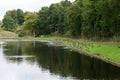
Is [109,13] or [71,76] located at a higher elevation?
[109,13]

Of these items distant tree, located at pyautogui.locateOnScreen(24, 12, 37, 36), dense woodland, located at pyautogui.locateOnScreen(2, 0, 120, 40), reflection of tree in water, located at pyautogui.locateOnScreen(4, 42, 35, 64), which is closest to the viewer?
reflection of tree in water, located at pyautogui.locateOnScreen(4, 42, 35, 64)

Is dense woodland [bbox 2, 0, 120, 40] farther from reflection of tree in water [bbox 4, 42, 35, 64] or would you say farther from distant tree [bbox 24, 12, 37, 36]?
reflection of tree in water [bbox 4, 42, 35, 64]

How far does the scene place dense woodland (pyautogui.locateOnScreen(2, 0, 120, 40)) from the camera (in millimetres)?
76938

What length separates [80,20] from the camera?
373 feet

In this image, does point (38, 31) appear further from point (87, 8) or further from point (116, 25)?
point (116, 25)

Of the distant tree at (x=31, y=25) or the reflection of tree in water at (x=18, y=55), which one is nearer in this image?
the reflection of tree in water at (x=18, y=55)

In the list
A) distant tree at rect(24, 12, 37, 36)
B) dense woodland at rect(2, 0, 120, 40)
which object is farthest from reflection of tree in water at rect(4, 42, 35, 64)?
distant tree at rect(24, 12, 37, 36)

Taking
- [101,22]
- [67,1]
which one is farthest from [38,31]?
[101,22]

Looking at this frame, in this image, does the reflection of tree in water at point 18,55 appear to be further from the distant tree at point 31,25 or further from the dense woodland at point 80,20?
the distant tree at point 31,25

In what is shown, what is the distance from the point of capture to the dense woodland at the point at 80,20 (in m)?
76.9

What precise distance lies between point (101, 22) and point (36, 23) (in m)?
88.7

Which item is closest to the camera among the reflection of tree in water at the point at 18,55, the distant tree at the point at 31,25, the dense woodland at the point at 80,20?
the reflection of tree in water at the point at 18,55

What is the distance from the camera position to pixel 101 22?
80562 mm

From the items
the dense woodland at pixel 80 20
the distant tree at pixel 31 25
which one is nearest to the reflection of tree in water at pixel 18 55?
the dense woodland at pixel 80 20
